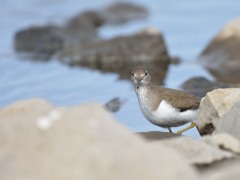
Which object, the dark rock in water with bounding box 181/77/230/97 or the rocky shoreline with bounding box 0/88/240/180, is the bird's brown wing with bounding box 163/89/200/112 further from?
the dark rock in water with bounding box 181/77/230/97

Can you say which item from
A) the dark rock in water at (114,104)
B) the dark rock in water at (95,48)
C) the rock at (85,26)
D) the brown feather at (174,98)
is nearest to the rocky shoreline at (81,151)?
the brown feather at (174,98)

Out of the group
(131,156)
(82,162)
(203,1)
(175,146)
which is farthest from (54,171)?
(203,1)

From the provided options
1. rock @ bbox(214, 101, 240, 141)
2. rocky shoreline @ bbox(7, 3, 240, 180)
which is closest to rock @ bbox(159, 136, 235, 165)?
rocky shoreline @ bbox(7, 3, 240, 180)

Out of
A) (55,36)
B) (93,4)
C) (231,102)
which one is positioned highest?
(231,102)

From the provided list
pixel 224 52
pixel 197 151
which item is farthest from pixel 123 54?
pixel 197 151

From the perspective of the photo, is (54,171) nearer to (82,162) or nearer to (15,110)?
(82,162)

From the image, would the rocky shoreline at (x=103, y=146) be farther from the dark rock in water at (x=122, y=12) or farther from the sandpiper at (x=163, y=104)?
the dark rock in water at (x=122, y=12)

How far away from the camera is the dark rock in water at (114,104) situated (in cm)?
1033

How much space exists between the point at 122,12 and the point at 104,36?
125 inches

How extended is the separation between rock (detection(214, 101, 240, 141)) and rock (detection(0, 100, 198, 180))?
171 cm

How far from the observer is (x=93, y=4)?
21781 mm

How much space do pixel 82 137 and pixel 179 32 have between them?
12137 mm

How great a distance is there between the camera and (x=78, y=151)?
5004 mm

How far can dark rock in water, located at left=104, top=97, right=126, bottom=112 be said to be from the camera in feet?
→ 33.9
